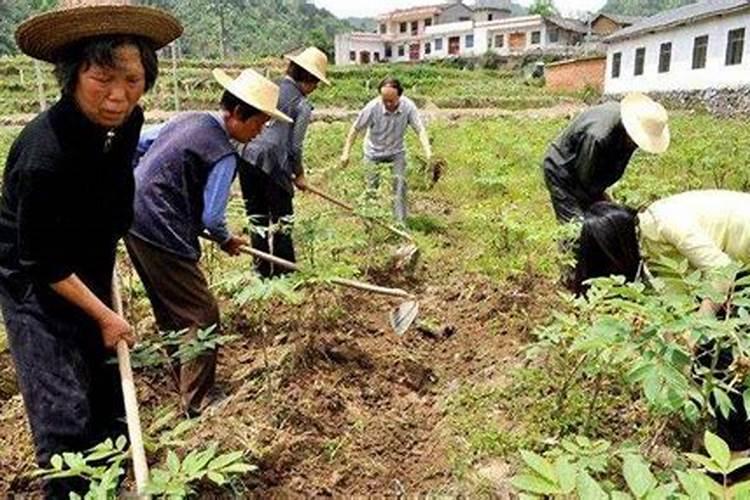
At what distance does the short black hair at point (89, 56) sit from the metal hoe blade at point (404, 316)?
6.64 ft

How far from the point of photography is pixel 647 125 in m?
3.32

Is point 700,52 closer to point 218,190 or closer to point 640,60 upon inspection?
point 640,60

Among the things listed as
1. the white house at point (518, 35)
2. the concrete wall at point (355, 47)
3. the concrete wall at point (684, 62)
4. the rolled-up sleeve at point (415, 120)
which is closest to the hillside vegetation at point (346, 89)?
the concrete wall at point (684, 62)

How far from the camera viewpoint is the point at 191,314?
9.99ft

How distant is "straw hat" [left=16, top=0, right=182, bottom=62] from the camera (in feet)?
6.16

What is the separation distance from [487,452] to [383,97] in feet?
13.4

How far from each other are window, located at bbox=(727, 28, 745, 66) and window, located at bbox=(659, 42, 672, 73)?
3599 millimetres

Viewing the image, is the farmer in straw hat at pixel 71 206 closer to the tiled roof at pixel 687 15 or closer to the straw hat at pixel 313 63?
the straw hat at pixel 313 63

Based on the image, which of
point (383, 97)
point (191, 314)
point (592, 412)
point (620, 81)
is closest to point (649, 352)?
point (592, 412)

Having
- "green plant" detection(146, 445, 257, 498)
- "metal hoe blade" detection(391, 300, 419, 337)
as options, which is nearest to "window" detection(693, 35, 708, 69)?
"metal hoe blade" detection(391, 300, 419, 337)

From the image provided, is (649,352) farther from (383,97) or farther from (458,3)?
(458,3)

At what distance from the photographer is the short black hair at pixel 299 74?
469 centimetres

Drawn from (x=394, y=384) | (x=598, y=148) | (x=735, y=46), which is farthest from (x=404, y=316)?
(x=735, y=46)

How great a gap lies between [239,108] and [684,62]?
79.8ft
